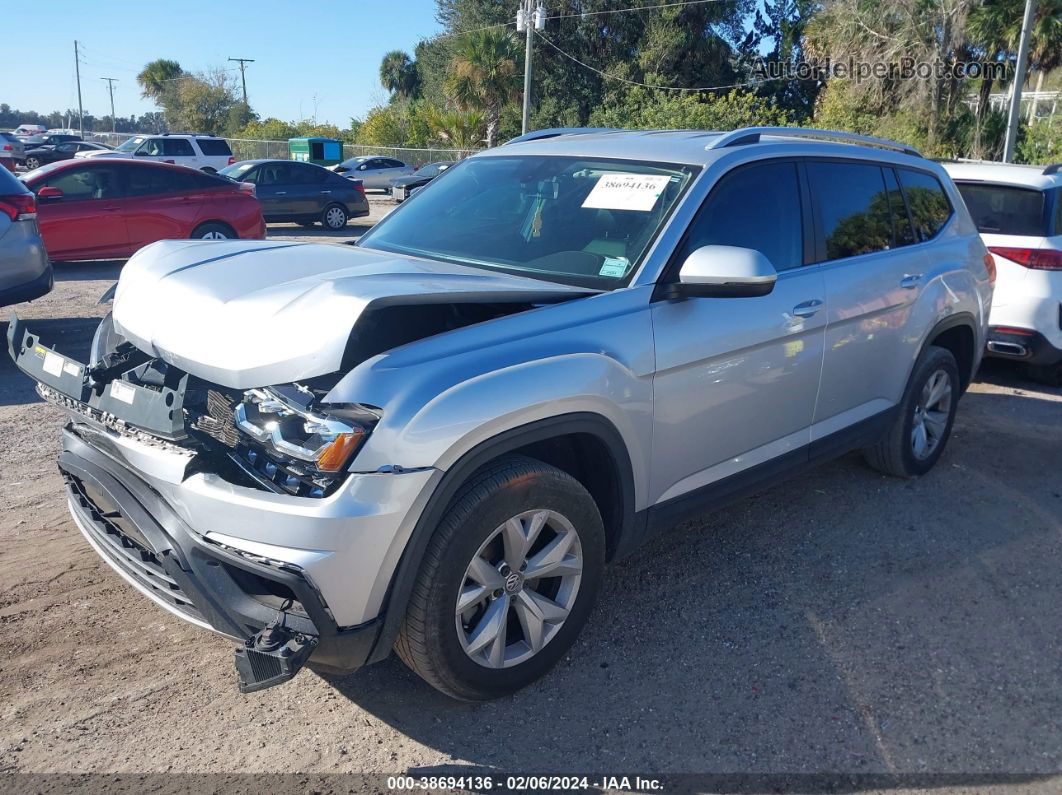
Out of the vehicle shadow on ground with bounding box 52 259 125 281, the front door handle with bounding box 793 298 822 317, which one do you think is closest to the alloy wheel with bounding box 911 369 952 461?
the front door handle with bounding box 793 298 822 317

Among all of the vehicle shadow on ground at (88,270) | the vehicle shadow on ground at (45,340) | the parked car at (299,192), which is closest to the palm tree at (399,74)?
the parked car at (299,192)

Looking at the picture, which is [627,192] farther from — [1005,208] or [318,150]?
[318,150]

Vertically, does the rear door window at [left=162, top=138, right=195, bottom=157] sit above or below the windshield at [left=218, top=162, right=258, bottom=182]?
above

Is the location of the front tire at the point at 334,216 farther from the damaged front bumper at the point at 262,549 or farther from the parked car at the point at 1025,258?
the damaged front bumper at the point at 262,549

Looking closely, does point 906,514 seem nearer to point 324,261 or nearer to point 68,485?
point 324,261

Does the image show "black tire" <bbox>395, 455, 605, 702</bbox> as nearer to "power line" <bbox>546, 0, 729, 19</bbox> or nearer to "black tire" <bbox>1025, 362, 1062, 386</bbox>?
"black tire" <bbox>1025, 362, 1062, 386</bbox>

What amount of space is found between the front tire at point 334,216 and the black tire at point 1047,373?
1454 centimetres

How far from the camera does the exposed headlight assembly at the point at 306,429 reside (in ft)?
8.61

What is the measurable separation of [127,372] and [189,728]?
1.20 metres

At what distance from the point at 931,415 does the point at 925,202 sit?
1.23 meters

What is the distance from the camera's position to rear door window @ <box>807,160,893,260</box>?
4.43 metres

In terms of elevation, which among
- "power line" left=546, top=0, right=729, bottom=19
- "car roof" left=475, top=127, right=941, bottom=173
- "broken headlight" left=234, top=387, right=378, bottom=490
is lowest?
"broken headlight" left=234, top=387, right=378, bottom=490

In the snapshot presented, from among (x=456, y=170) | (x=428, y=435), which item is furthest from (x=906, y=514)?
(x=428, y=435)

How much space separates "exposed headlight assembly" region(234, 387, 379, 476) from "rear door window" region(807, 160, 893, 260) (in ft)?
8.73
